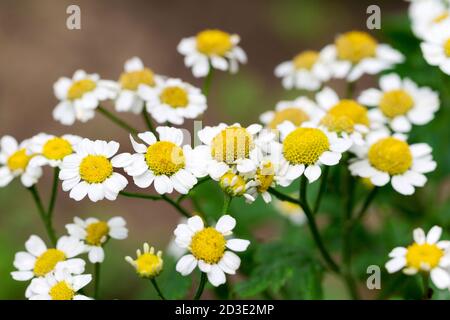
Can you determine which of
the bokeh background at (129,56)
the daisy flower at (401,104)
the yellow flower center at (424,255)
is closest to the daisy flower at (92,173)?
the yellow flower center at (424,255)

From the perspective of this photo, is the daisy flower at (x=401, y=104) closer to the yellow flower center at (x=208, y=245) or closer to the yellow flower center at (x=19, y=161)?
the yellow flower center at (x=208, y=245)

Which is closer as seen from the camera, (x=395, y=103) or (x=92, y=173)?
(x=92, y=173)

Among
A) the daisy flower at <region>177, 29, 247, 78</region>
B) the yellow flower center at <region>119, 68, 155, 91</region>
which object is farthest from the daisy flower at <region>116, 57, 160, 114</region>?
the daisy flower at <region>177, 29, 247, 78</region>

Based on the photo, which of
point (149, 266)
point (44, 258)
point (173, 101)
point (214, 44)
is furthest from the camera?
point (214, 44)

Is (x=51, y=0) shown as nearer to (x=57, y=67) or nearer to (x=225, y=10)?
(x=57, y=67)

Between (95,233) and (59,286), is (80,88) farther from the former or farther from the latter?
(59,286)

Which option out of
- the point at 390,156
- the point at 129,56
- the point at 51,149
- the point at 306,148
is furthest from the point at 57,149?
the point at 129,56
